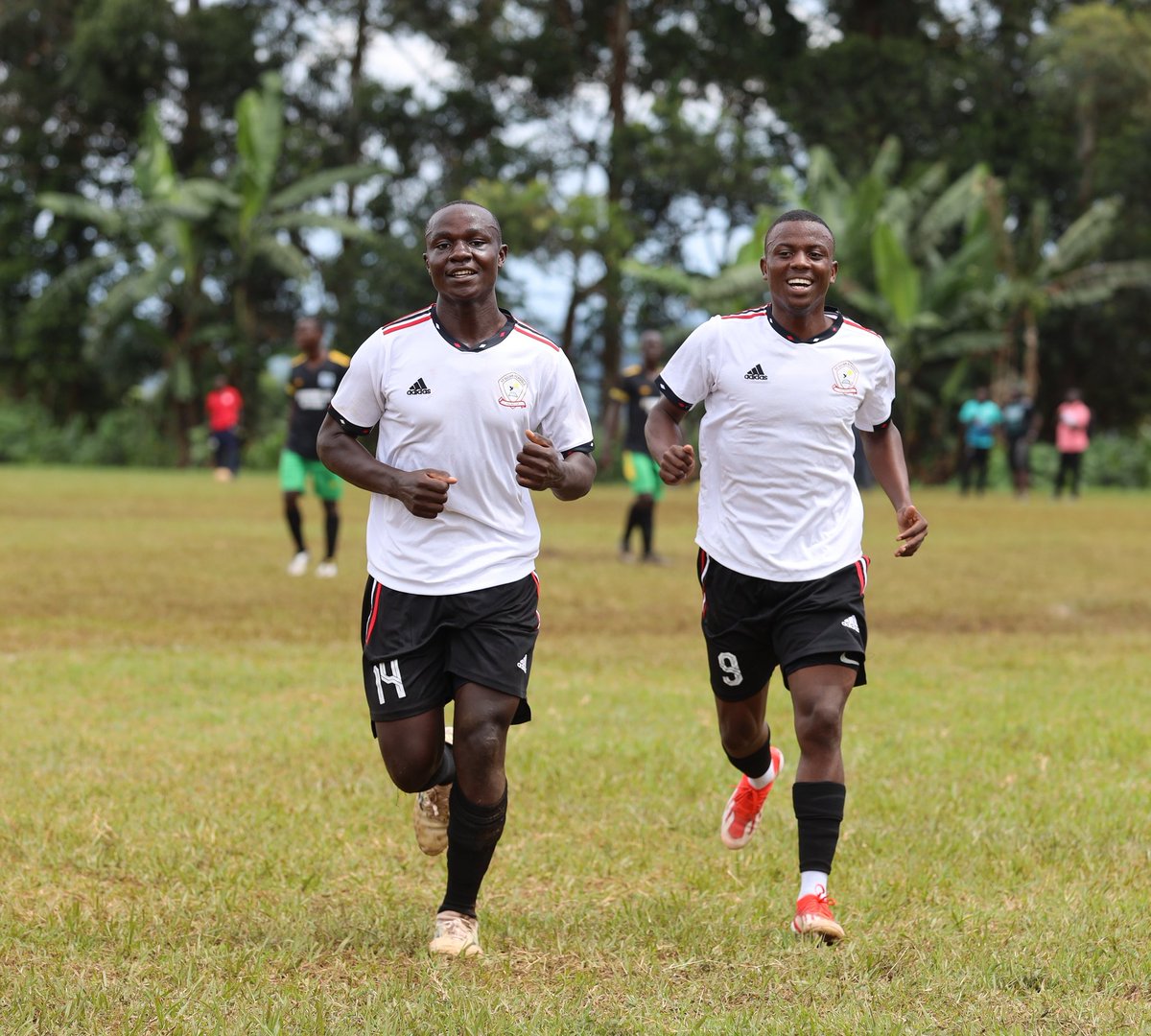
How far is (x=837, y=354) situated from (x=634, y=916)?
192cm

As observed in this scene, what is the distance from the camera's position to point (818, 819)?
15.7 ft

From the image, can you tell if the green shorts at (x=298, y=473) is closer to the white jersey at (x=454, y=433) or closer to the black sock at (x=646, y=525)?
the black sock at (x=646, y=525)

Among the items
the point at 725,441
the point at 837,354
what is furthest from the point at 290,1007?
the point at 837,354

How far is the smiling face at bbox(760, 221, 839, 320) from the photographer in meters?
5.03

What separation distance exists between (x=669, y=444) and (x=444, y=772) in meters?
1.30

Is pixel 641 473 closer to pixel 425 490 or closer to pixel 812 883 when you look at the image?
pixel 812 883

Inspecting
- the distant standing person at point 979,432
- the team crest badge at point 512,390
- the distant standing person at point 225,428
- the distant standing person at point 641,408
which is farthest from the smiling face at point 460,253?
the distant standing person at point 225,428

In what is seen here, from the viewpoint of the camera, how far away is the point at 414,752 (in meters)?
4.60

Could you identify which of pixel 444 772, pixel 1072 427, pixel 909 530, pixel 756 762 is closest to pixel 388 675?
pixel 444 772

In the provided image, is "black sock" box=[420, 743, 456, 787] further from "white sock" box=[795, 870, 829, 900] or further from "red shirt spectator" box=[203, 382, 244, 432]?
"red shirt spectator" box=[203, 382, 244, 432]

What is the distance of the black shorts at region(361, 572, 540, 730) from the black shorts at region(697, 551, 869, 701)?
2.65 feet

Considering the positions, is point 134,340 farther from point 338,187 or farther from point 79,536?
point 79,536

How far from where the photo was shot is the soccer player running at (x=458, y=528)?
4.49 metres

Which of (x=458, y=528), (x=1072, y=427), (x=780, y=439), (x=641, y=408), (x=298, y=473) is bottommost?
(x=298, y=473)
